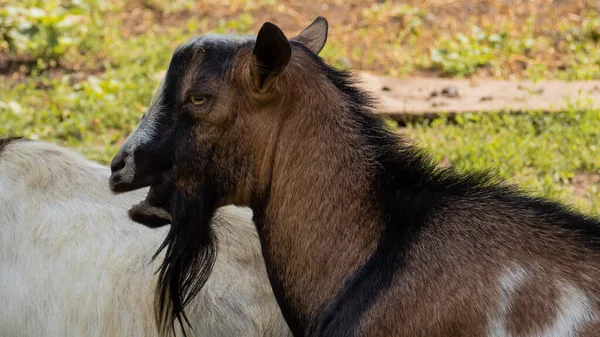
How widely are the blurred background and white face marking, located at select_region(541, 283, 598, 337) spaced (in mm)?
2585

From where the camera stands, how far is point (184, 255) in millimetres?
3490

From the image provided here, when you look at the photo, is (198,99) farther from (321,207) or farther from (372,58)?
(372,58)

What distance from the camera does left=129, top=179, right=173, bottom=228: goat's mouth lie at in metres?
3.39

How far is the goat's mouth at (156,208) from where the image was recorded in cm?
339

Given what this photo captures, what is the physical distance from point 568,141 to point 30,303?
399cm

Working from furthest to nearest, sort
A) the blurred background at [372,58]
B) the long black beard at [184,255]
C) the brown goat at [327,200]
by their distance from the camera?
1. the blurred background at [372,58]
2. the long black beard at [184,255]
3. the brown goat at [327,200]

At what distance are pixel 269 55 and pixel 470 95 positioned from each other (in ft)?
14.3

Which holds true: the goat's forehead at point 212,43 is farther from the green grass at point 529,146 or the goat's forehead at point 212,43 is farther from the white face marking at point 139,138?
the green grass at point 529,146

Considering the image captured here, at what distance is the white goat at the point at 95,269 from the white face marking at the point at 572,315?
45.0 inches

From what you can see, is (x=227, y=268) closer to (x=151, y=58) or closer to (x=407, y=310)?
(x=407, y=310)

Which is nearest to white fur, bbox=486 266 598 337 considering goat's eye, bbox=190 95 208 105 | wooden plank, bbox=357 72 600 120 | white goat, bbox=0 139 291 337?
white goat, bbox=0 139 291 337

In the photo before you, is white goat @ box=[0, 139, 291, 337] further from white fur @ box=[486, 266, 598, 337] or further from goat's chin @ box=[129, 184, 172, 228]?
white fur @ box=[486, 266, 598, 337]

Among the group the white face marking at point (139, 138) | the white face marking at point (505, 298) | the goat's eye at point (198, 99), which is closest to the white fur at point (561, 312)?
the white face marking at point (505, 298)

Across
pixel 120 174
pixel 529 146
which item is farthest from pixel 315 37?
pixel 529 146
